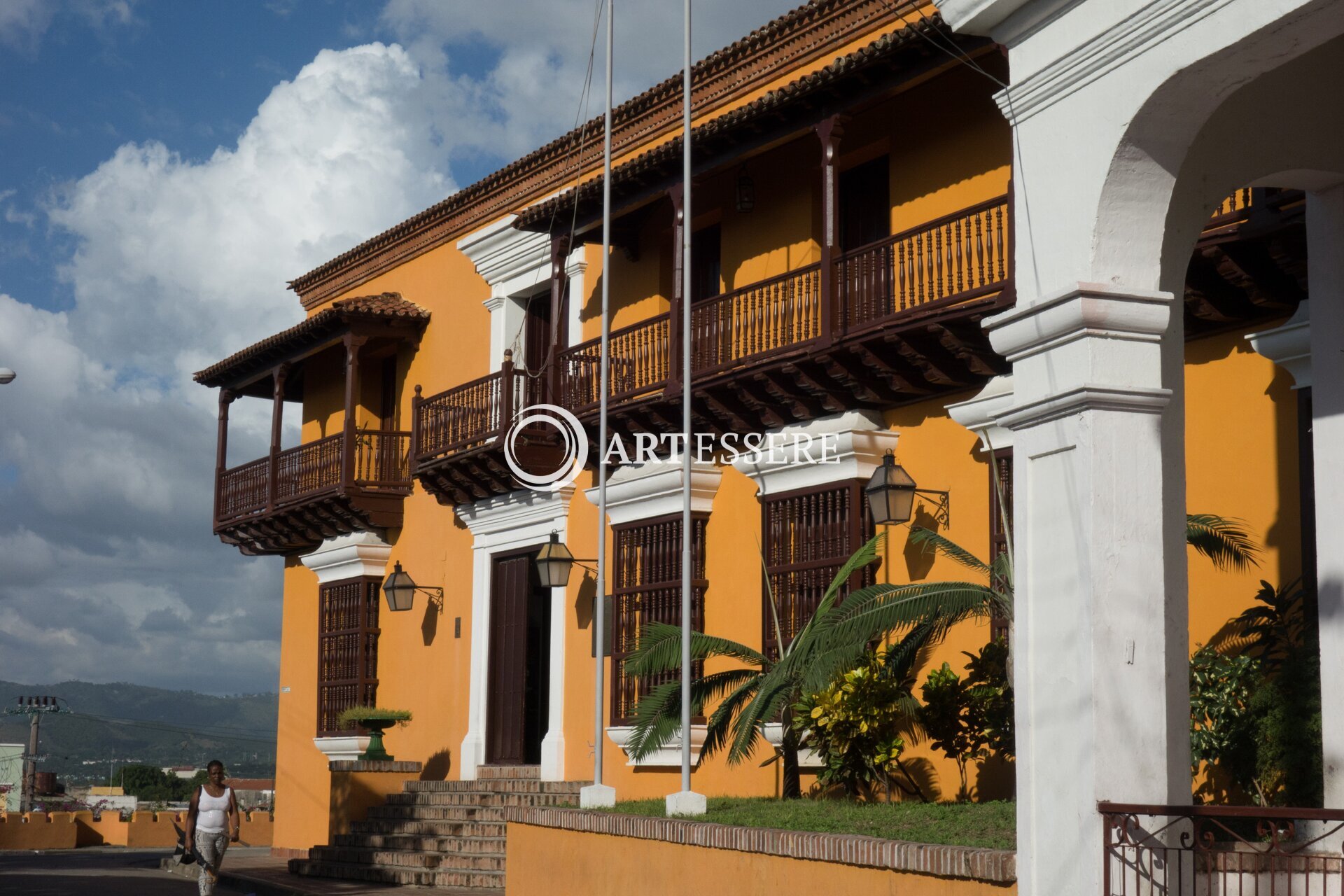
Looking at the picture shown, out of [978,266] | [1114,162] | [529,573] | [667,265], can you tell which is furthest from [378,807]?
[1114,162]

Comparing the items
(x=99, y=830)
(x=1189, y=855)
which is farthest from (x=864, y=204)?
(x=99, y=830)

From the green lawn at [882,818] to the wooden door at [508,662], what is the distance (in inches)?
225

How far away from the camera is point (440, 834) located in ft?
53.9

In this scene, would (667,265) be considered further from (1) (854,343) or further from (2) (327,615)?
(2) (327,615)

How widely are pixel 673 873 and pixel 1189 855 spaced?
481cm

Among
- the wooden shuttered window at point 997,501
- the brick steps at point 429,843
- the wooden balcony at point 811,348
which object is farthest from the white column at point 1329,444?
the brick steps at point 429,843

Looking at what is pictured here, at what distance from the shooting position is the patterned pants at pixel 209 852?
12094 millimetres

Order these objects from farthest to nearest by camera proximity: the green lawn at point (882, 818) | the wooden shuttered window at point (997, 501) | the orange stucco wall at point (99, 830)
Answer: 1. the orange stucco wall at point (99, 830)
2. the wooden shuttered window at point (997, 501)
3. the green lawn at point (882, 818)

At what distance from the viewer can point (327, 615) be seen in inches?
859

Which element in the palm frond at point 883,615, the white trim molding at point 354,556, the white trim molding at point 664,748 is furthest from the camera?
the white trim molding at point 354,556

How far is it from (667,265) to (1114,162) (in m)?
10.4

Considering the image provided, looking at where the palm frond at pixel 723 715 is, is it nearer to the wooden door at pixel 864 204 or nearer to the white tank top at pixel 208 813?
the white tank top at pixel 208 813

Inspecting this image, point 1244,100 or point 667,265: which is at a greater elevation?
point 667,265

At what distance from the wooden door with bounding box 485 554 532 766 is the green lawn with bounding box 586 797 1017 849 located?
5702mm
